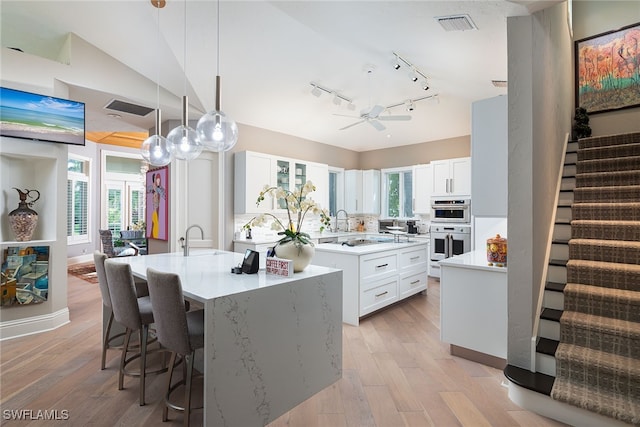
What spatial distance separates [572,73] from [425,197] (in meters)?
2.89

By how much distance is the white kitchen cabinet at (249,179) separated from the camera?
5.03 m

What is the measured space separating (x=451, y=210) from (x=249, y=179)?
358cm

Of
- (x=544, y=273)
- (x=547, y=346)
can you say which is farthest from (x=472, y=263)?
(x=547, y=346)

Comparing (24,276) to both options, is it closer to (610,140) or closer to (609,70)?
(610,140)

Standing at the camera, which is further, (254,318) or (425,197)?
(425,197)

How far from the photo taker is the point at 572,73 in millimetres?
4789

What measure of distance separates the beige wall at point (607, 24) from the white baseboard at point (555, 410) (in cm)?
428

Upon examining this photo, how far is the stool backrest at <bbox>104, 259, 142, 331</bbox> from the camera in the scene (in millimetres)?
2125

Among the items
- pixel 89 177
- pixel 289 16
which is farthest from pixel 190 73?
pixel 89 177

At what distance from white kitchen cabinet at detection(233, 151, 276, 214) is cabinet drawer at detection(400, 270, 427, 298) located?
2.44 meters

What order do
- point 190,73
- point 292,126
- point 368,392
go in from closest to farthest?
1. point 368,392
2. point 190,73
3. point 292,126

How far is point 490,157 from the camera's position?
2758mm

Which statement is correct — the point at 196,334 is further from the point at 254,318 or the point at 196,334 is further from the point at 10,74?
the point at 10,74

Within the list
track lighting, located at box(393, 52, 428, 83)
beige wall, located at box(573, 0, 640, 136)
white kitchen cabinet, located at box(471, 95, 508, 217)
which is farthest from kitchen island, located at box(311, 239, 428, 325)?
beige wall, located at box(573, 0, 640, 136)
